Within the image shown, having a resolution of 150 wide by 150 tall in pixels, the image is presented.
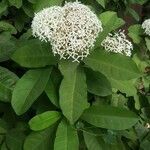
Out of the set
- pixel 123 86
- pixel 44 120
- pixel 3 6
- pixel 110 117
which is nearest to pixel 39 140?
pixel 44 120

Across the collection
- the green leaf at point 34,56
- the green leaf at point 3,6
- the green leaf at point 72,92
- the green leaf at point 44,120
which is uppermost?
the green leaf at point 34,56

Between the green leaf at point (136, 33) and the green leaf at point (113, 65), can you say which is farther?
the green leaf at point (136, 33)

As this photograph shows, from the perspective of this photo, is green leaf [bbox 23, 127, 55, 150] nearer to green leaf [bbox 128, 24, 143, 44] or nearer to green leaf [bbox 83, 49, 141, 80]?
green leaf [bbox 83, 49, 141, 80]

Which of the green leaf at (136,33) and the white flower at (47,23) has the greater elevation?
the white flower at (47,23)

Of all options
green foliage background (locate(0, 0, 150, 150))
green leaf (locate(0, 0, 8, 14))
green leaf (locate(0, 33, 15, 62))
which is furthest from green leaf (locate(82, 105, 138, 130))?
green leaf (locate(0, 0, 8, 14))

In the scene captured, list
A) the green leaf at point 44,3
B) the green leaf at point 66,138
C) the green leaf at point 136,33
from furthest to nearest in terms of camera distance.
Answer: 1. the green leaf at point 136,33
2. the green leaf at point 44,3
3. the green leaf at point 66,138

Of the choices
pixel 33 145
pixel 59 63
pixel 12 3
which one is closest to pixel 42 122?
pixel 33 145

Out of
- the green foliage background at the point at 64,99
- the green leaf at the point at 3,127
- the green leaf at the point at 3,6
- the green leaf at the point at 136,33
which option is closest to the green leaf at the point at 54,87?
the green foliage background at the point at 64,99

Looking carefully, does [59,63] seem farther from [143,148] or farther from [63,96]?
[143,148]

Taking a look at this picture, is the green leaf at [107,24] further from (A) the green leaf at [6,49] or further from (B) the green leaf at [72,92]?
(A) the green leaf at [6,49]
